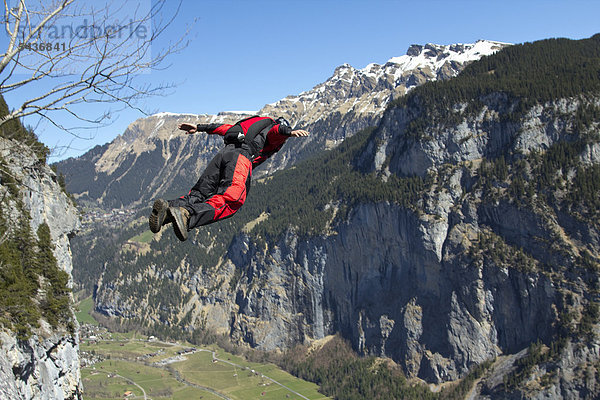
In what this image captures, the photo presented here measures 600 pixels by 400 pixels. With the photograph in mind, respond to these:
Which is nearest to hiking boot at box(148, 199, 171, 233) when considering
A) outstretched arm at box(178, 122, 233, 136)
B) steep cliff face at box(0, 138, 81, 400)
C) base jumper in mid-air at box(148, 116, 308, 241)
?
base jumper in mid-air at box(148, 116, 308, 241)

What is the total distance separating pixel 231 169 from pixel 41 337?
86.7 feet

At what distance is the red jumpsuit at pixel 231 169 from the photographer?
1139cm

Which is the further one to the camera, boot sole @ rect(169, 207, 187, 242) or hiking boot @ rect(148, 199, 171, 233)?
hiking boot @ rect(148, 199, 171, 233)

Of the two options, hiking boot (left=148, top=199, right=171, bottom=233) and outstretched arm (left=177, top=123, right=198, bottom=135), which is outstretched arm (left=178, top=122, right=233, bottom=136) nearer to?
outstretched arm (left=177, top=123, right=198, bottom=135)

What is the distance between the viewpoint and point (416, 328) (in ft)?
444

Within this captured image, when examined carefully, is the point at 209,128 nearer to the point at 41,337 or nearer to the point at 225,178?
the point at 225,178

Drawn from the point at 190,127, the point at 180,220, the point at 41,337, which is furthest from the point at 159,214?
the point at 41,337

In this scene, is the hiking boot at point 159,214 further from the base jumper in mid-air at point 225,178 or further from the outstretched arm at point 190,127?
the outstretched arm at point 190,127

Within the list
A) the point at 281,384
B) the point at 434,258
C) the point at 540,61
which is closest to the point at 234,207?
the point at 434,258

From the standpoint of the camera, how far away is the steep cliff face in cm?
2572

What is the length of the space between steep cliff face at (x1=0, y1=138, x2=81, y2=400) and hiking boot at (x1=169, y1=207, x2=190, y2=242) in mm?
3752

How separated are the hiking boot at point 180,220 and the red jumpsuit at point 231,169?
169 millimetres

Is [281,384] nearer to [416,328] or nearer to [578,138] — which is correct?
[416,328]

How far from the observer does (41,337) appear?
31.6 meters
